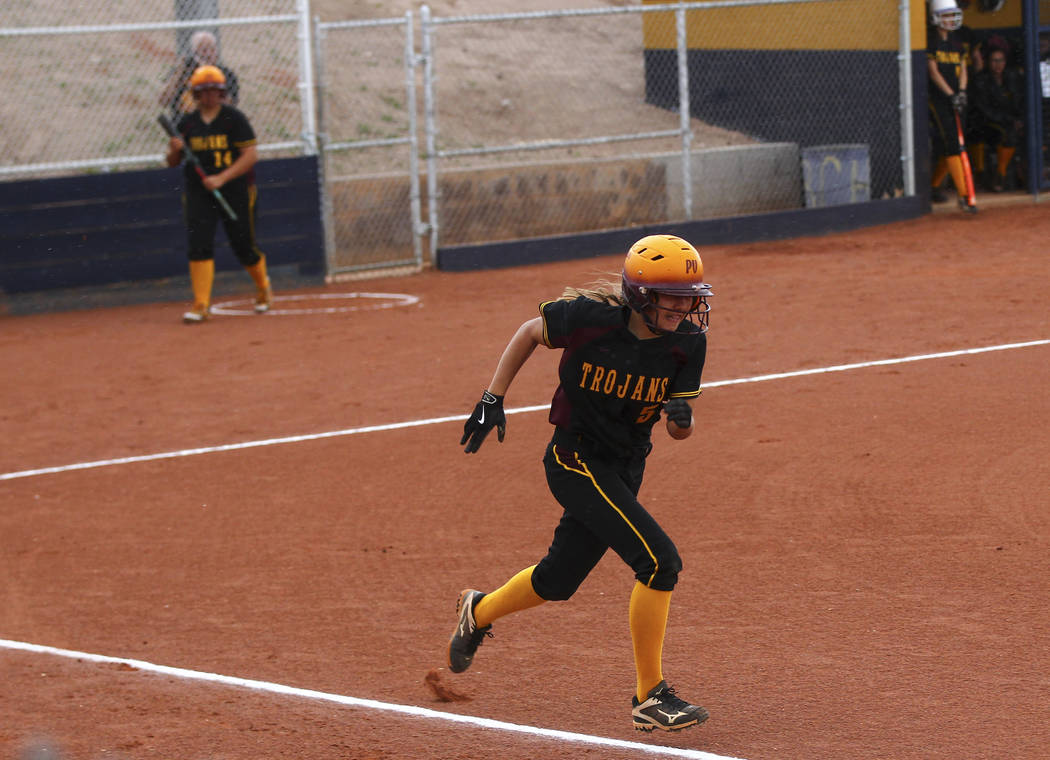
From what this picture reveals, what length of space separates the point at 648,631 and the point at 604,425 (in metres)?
0.77

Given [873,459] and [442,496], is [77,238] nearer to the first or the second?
[442,496]

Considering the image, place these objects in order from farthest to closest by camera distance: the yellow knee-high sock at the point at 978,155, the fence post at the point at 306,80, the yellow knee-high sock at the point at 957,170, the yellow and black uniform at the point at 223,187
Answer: the yellow knee-high sock at the point at 978,155, the yellow knee-high sock at the point at 957,170, the fence post at the point at 306,80, the yellow and black uniform at the point at 223,187

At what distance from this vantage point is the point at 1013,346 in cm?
1129

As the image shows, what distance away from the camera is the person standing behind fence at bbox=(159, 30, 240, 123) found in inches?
597

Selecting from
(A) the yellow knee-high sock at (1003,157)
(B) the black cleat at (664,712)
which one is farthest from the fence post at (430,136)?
(B) the black cleat at (664,712)

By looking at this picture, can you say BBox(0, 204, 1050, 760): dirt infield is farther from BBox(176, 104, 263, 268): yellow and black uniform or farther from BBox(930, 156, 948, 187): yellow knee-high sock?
BBox(930, 156, 948, 187): yellow knee-high sock

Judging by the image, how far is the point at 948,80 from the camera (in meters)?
19.5

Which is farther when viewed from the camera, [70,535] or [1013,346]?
[1013,346]

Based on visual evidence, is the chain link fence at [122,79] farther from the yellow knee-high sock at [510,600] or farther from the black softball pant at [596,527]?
→ the black softball pant at [596,527]

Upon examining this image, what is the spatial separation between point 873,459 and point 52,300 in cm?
1067

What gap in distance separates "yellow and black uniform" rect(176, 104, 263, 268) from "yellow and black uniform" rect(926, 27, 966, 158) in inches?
386

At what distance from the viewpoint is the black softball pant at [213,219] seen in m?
14.6

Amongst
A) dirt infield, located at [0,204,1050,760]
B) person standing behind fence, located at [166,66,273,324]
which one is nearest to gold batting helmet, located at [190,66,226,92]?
person standing behind fence, located at [166,66,273,324]

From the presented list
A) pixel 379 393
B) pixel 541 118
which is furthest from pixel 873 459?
pixel 541 118
